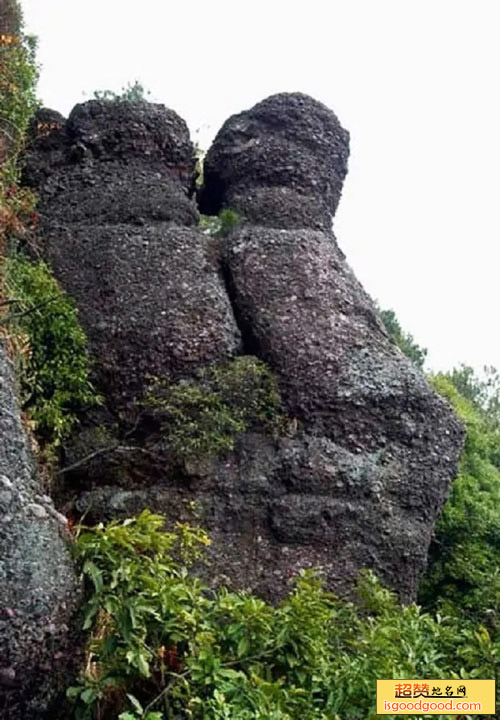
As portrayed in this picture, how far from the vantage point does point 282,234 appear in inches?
343

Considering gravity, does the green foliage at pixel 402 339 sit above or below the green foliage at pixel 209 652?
above

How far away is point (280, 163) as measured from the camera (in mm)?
9664

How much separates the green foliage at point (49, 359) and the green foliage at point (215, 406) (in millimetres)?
681

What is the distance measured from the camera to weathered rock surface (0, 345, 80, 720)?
4.18 metres

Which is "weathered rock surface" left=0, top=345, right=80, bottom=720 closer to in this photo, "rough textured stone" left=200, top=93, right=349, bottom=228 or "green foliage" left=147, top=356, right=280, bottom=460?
"green foliage" left=147, top=356, right=280, bottom=460

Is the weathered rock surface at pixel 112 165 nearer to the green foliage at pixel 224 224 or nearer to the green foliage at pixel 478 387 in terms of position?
the green foliage at pixel 224 224

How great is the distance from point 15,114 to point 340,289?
155 inches

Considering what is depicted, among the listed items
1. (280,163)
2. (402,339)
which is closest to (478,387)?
(402,339)

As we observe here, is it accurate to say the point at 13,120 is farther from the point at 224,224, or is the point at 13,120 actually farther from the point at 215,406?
the point at 215,406

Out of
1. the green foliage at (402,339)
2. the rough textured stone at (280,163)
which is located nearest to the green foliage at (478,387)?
the green foliage at (402,339)

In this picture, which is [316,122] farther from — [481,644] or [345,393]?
[481,644]

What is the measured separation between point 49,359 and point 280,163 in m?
4.00

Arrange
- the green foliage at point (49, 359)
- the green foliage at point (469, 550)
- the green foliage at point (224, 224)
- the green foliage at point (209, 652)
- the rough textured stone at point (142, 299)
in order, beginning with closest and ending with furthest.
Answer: the green foliage at point (209, 652) → the green foliage at point (49, 359) → the rough textured stone at point (142, 299) → the green foliage at point (469, 550) → the green foliage at point (224, 224)

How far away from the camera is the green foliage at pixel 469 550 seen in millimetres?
8703
